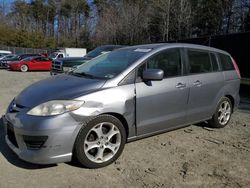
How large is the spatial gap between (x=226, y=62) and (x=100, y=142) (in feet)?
10.9

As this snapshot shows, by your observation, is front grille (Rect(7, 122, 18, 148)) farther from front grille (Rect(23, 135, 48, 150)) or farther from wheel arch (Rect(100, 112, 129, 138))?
wheel arch (Rect(100, 112, 129, 138))

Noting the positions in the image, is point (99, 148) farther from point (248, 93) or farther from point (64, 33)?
point (64, 33)

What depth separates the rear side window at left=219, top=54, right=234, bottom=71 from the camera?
5.92 metres

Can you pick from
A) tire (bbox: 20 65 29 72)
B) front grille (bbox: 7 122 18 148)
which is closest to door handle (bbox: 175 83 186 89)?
front grille (bbox: 7 122 18 148)

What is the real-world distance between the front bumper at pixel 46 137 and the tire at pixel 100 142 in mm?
123

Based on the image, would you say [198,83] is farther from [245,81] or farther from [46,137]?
[245,81]

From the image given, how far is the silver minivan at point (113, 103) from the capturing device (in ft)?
12.2

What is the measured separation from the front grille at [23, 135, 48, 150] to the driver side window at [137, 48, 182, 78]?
5.55 feet

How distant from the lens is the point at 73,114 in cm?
374

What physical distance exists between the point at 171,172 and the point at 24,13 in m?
76.4

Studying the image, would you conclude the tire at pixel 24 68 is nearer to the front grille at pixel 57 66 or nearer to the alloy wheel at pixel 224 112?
the front grille at pixel 57 66

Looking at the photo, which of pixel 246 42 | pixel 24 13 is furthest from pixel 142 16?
pixel 24 13

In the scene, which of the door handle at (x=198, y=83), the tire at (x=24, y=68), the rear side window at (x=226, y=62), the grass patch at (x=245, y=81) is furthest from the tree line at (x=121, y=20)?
the door handle at (x=198, y=83)

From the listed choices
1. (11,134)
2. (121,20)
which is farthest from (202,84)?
(121,20)
